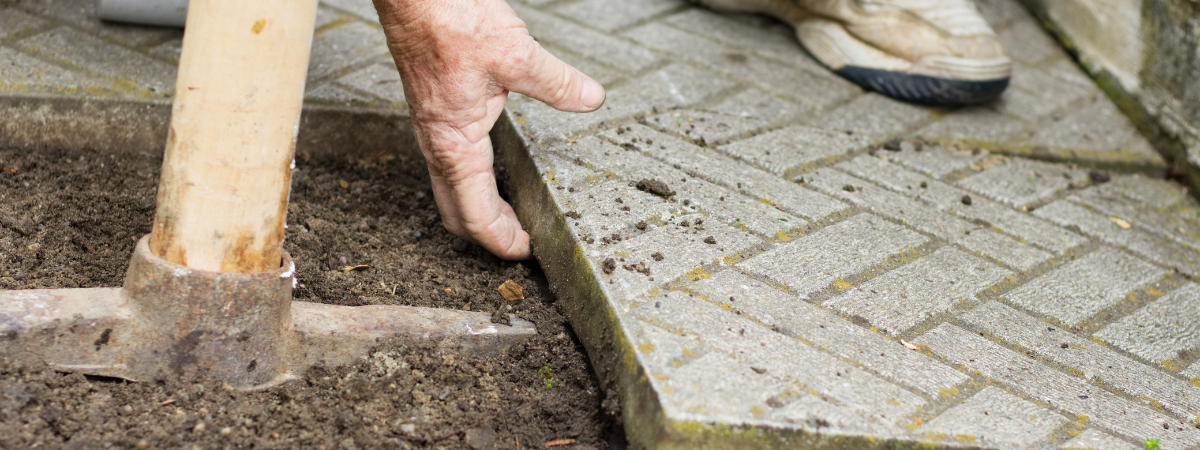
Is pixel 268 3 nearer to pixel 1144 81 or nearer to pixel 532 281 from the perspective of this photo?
pixel 532 281

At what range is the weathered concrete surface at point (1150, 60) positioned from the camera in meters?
2.74

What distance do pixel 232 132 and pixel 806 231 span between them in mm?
1211

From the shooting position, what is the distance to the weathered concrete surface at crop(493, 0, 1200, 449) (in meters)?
1.42

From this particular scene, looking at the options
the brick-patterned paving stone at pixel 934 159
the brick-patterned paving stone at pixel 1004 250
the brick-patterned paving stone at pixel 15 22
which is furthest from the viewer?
the brick-patterned paving stone at pixel 934 159

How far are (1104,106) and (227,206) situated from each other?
2.99m

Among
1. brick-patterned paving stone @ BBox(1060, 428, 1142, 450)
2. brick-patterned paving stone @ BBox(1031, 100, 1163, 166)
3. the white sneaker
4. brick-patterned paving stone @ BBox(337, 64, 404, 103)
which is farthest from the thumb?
brick-patterned paving stone @ BBox(1031, 100, 1163, 166)

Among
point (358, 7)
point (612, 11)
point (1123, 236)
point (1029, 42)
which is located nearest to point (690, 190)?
point (1123, 236)

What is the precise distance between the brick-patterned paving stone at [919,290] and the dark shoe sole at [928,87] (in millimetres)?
963

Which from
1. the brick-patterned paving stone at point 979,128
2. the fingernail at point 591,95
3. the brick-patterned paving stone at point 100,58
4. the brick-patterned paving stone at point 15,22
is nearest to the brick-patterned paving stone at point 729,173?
the fingernail at point 591,95

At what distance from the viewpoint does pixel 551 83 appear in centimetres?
178

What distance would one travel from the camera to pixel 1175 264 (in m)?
2.21

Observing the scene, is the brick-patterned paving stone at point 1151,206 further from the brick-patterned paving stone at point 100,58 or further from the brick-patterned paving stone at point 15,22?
the brick-patterned paving stone at point 15,22

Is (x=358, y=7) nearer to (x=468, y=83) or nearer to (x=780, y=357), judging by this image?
(x=468, y=83)

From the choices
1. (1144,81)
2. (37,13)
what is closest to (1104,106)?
(1144,81)
